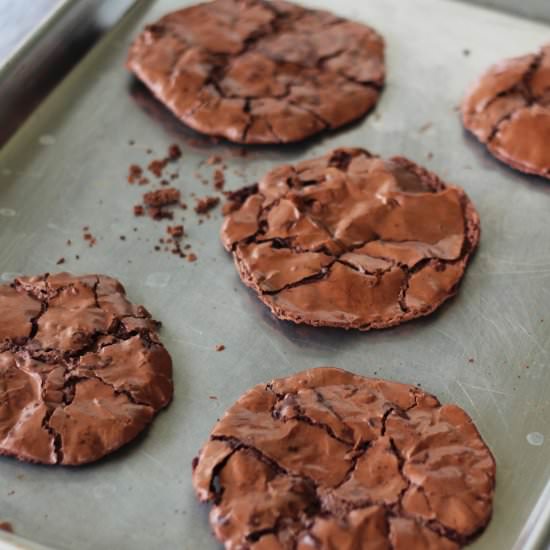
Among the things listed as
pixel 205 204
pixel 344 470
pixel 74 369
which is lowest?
pixel 344 470

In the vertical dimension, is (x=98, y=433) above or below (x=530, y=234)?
above

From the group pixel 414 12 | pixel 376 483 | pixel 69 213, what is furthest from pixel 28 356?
pixel 414 12

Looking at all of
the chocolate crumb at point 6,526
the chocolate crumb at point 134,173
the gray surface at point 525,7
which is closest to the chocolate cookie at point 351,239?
the chocolate crumb at point 134,173

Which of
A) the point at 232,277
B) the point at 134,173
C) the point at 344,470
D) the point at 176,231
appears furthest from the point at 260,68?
the point at 344,470

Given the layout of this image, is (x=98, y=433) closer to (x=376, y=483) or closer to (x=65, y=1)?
(x=376, y=483)

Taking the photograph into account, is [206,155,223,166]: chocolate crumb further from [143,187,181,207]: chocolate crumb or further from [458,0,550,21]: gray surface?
[458,0,550,21]: gray surface

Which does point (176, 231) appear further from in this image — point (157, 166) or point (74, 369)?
point (74, 369)

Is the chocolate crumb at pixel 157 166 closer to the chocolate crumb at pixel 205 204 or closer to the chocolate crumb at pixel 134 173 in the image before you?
the chocolate crumb at pixel 134 173

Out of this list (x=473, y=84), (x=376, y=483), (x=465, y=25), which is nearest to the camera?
(x=376, y=483)
